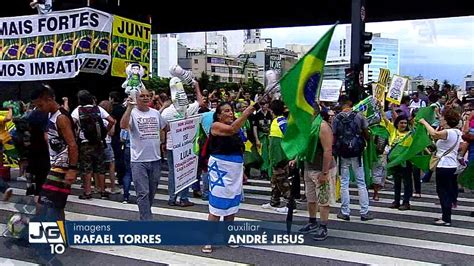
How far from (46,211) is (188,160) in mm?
3743

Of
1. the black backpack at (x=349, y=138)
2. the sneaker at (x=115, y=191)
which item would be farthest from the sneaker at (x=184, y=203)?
the black backpack at (x=349, y=138)

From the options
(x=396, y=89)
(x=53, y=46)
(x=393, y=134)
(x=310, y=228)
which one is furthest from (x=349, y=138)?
(x=53, y=46)

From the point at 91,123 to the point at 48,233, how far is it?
3601mm

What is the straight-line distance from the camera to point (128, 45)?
11.0m

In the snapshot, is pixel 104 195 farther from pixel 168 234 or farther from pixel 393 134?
pixel 393 134

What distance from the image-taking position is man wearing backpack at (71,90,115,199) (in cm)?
971

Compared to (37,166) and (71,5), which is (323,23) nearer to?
(71,5)

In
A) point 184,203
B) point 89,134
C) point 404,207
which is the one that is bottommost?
point 404,207

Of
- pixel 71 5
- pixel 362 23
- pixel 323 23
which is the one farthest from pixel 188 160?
pixel 323 23

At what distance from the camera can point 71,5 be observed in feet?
57.2

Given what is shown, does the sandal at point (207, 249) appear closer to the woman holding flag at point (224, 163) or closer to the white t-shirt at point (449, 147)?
the woman holding flag at point (224, 163)

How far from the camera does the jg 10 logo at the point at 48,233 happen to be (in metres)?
6.21

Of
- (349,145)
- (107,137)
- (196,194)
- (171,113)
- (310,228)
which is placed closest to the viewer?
(310,228)

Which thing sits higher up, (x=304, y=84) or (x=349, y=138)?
(x=304, y=84)
